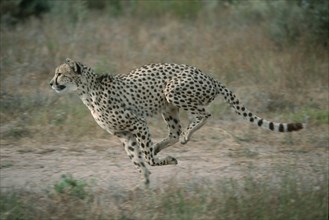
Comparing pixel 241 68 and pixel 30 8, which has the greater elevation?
pixel 30 8

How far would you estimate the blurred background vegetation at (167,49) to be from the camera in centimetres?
907

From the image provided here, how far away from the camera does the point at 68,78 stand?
6699 millimetres

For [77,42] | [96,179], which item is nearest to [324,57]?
[77,42]

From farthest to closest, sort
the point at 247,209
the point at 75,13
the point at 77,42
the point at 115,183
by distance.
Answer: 1. the point at 75,13
2. the point at 77,42
3. the point at 115,183
4. the point at 247,209

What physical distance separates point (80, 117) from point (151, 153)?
7.12ft

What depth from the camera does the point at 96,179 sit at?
267 inches

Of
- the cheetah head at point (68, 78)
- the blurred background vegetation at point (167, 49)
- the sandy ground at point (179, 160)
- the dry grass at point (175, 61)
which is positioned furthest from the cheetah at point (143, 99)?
the blurred background vegetation at point (167, 49)

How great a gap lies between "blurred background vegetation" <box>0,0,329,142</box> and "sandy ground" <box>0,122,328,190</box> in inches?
18.6

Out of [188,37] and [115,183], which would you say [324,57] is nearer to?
[188,37]

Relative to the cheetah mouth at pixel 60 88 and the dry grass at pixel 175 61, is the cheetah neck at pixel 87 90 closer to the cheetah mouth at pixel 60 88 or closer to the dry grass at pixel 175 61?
the cheetah mouth at pixel 60 88

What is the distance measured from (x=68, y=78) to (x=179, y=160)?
1.53 m

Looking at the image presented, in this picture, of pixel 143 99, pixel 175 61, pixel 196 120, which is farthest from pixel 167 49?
pixel 143 99

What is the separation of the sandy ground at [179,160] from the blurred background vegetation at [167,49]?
0.47 metres

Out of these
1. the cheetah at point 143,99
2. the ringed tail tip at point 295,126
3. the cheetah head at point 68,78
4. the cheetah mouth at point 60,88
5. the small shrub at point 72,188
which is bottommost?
the small shrub at point 72,188
